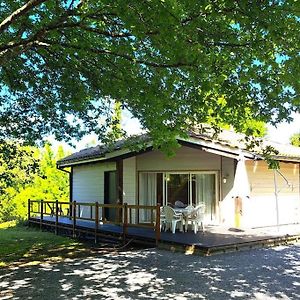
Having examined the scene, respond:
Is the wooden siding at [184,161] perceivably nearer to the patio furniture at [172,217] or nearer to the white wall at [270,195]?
the white wall at [270,195]

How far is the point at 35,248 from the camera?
13102 millimetres

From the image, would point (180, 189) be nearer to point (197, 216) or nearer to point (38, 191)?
point (197, 216)

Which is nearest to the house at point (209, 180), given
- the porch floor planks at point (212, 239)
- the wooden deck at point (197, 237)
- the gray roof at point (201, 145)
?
the gray roof at point (201, 145)

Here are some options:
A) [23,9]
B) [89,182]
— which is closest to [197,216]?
[89,182]

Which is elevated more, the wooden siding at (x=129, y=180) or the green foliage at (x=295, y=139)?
the green foliage at (x=295, y=139)

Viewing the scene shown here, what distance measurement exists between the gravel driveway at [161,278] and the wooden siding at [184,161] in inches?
226

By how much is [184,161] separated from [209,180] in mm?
1234

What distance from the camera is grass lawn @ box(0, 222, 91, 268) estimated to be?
11.1 metres

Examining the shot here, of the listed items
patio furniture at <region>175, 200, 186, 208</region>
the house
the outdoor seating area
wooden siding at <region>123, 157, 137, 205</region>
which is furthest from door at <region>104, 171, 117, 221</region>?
the outdoor seating area

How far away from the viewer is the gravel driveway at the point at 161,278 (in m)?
6.77

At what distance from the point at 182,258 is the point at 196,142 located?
533 centimetres

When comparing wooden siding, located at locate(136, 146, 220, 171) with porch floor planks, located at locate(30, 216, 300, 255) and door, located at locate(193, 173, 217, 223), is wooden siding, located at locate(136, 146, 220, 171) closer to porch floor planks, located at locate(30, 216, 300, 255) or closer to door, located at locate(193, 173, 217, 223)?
door, located at locate(193, 173, 217, 223)

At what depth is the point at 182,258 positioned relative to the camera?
989 cm

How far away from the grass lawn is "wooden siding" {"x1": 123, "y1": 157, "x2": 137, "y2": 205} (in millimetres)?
2891
